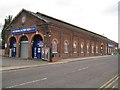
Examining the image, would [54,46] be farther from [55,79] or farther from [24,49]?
[55,79]

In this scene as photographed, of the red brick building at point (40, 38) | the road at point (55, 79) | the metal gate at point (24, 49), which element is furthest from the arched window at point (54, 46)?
the road at point (55, 79)

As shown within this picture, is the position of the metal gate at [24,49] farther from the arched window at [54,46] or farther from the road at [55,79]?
the road at [55,79]

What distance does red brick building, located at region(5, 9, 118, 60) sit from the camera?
120ft

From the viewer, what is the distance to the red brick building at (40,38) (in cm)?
3644

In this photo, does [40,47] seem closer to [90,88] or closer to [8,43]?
[8,43]

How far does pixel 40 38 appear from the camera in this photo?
3809 centimetres

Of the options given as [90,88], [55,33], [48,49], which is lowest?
[90,88]

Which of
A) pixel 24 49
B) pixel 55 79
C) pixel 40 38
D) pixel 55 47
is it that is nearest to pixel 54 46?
pixel 55 47

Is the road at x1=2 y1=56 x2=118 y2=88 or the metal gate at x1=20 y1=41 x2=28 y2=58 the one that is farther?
the metal gate at x1=20 y1=41 x2=28 y2=58

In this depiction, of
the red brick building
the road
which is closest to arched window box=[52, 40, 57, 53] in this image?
the red brick building

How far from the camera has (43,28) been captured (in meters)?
36.7

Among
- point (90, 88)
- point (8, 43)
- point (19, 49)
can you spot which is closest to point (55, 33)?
point (19, 49)

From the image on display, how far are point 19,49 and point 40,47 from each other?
587 centimetres

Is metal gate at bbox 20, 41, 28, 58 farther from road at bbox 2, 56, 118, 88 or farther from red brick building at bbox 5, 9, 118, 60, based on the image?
road at bbox 2, 56, 118, 88
